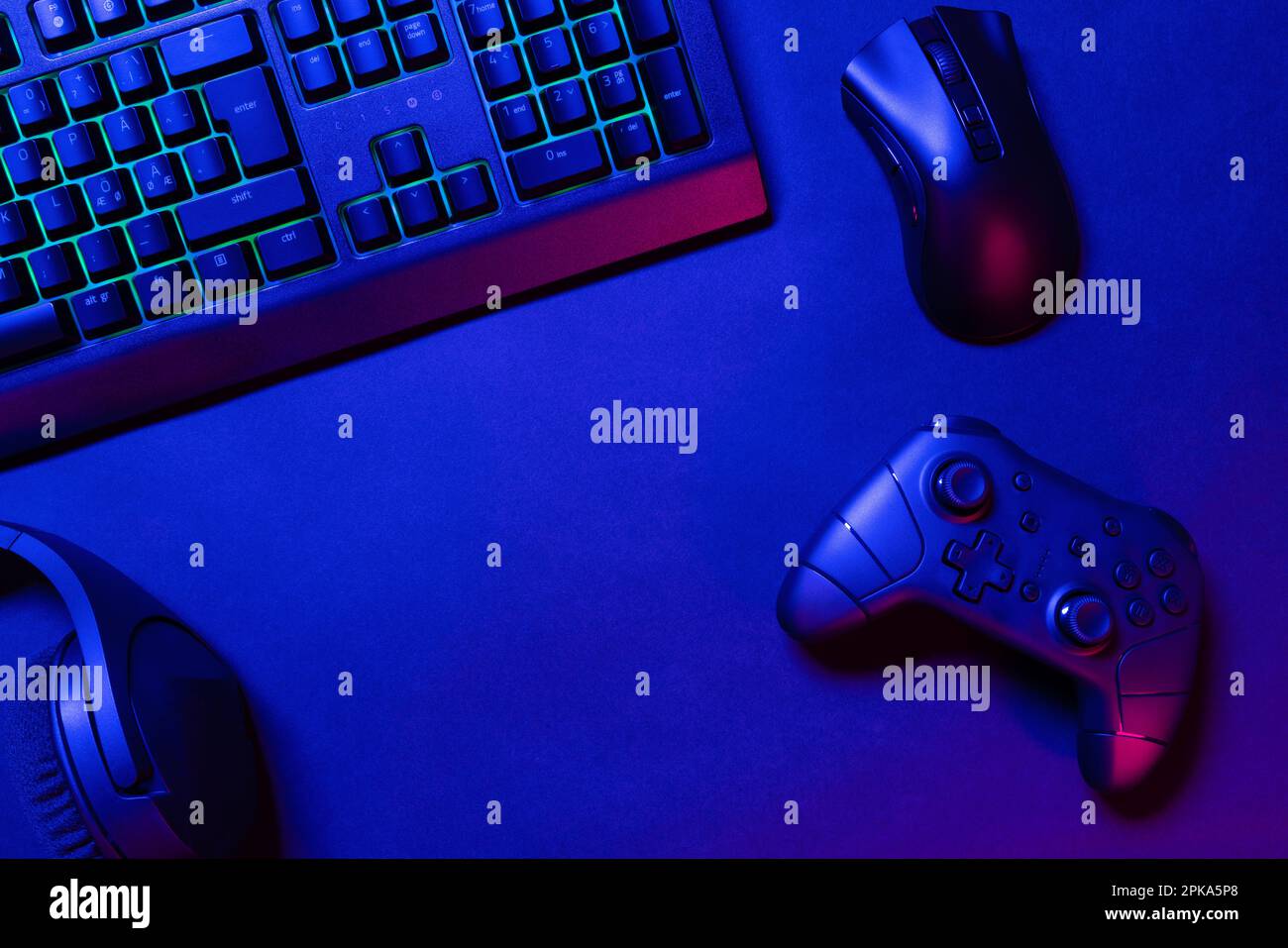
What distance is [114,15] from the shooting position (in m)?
0.55

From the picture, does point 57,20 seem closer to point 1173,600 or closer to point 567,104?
point 567,104

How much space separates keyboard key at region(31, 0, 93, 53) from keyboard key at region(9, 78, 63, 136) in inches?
0.9

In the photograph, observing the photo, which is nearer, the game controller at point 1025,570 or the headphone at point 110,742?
the headphone at point 110,742

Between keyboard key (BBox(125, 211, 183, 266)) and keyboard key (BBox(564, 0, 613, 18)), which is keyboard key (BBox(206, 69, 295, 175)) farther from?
keyboard key (BBox(564, 0, 613, 18))

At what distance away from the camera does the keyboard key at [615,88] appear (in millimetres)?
561

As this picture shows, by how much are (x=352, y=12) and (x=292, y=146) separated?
72mm

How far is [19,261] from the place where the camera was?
562 millimetres

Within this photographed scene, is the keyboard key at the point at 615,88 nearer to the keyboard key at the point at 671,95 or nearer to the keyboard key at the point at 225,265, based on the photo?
the keyboard key at the point at 671,95

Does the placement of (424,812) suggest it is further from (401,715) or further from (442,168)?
(442,168)

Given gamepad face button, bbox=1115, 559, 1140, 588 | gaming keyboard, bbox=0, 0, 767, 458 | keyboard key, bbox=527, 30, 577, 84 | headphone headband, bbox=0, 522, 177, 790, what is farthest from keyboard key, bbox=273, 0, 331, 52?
gamepad face button, bbox=1115, 559, 1140, 588

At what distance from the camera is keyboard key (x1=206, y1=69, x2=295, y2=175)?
0.56 metres

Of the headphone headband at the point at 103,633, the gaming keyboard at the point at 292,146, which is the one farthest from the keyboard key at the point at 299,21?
the headphone headband at the point at 103,633

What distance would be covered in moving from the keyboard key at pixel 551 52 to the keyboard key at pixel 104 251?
227 mm
